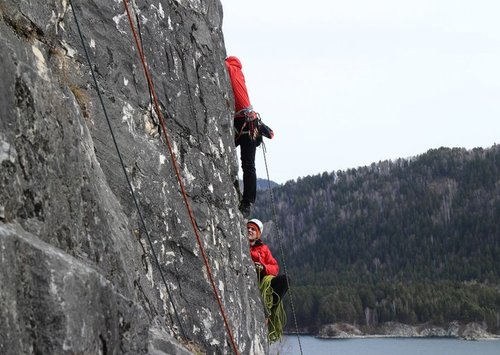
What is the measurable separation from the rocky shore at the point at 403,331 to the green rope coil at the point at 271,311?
14855cm

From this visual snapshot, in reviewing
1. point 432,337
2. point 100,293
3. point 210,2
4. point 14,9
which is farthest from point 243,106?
point 432,337

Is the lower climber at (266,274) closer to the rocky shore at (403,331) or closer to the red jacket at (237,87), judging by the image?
the red jacket at (237,87)

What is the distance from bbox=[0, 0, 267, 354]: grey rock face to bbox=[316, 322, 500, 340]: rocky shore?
151691 millimetres

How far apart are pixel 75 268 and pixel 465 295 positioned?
169 m

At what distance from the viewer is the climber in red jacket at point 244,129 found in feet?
41.3

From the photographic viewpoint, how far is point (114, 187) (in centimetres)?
882

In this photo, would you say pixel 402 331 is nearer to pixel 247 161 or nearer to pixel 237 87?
pixel 247 161

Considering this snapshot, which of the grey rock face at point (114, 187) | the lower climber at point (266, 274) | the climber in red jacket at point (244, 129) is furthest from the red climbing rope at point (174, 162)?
the lower climber at point (266, 274)

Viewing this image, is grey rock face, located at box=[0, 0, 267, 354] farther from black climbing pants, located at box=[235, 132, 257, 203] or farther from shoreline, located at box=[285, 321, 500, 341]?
shoreline, located at box=[285, 321, 500, 341]

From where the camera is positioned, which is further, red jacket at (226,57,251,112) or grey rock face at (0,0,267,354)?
red jacket at (226,57,251,112)

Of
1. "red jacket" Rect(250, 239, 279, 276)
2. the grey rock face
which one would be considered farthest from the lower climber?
the grey rock face

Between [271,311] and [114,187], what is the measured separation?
17.4 ft

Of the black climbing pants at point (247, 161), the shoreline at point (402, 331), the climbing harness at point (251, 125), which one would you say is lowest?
the shoreline at point (402, 331)

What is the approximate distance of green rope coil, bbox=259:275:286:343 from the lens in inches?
504
